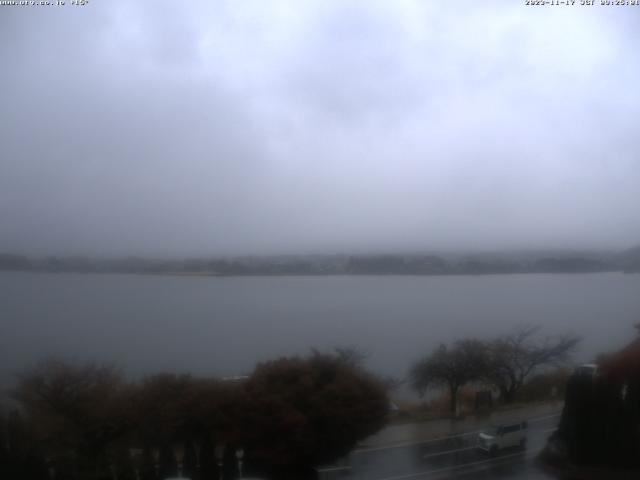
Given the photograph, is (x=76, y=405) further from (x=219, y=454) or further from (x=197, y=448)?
(x=219, y=454)

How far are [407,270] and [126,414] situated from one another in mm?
3461

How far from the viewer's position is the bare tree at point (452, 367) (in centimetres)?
698

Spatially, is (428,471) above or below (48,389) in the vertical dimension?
below

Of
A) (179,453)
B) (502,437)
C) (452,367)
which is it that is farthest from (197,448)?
(502,437)

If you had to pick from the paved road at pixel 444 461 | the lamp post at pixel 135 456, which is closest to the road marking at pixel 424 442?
the paved road at pixel 444 461

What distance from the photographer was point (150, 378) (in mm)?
6207

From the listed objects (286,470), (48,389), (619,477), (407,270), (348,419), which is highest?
(407,270)

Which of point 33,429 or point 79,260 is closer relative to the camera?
point 33,429

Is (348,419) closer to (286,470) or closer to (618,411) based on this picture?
(286,470)

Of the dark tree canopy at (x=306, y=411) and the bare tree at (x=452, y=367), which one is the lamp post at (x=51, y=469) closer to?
the dark tree canopy at (x=306, y=411)

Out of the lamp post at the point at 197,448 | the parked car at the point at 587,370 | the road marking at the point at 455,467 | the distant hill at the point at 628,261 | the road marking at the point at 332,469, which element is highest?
the distant hill at the point at 628,261

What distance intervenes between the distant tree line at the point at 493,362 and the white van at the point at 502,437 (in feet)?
1.10

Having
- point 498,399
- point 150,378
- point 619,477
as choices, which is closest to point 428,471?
point 498,399

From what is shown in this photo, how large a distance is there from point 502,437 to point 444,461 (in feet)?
2.59
